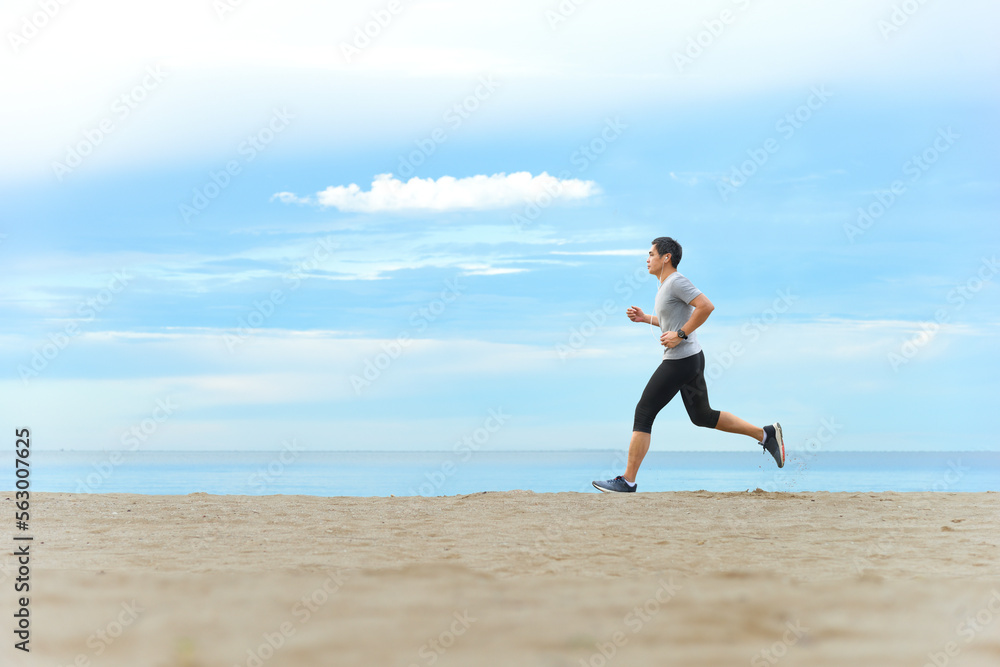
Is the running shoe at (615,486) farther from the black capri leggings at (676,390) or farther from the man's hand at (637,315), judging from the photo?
the man's hand at (637,315)

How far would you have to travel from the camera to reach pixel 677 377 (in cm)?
686

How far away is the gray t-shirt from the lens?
6.91m

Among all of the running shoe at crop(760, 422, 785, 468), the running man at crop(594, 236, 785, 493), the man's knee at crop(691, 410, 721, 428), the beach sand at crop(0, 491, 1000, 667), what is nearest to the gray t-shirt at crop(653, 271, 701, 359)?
the running man at crop(594, 236, 785, 493)

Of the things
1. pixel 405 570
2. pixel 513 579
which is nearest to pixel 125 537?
pixel 405 570

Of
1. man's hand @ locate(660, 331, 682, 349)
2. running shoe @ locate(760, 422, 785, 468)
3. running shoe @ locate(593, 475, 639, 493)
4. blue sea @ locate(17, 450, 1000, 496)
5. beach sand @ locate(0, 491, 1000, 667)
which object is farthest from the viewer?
blue sea @ locate(17, 450, 1000, 496)

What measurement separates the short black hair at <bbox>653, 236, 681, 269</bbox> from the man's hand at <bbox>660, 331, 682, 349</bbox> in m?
0.70

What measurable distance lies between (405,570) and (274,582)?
58 centimetres

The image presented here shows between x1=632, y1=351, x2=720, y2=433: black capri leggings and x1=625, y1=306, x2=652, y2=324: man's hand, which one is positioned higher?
x1=625, y1=306, x2=652, y2=324: man's hand

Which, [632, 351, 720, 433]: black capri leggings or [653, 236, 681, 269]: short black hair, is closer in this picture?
[632, 351, 720, 433]: black capri leggings

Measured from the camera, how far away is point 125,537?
488 cm

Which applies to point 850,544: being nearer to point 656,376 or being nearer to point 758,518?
point 758,518

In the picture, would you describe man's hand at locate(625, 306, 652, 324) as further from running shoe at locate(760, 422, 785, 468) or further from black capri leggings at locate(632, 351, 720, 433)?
running shoe at locate(760, 422, 785, 468)

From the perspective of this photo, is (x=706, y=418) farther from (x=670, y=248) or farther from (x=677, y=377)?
(x=670, y=248)

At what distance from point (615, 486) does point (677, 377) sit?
1065 millimetres
